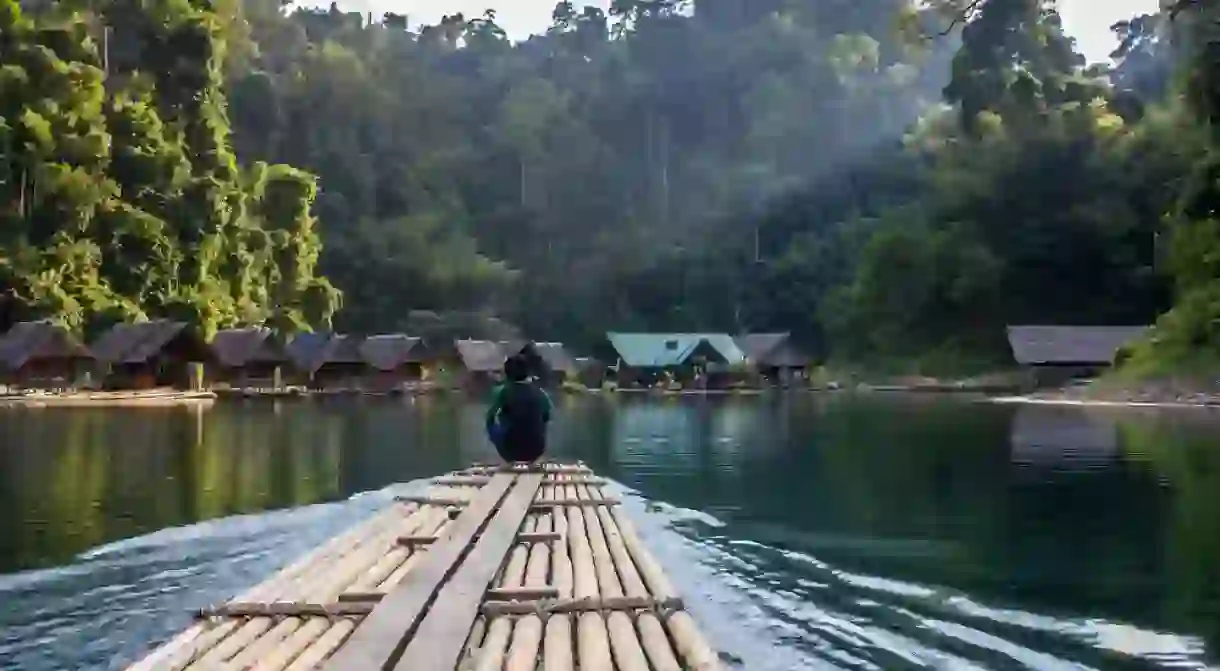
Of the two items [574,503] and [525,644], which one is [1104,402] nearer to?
[574,503]

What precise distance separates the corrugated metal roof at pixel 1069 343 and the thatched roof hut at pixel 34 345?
37.4 m

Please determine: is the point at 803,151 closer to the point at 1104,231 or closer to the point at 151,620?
the point at 1104,231

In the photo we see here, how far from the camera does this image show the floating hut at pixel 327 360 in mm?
55219

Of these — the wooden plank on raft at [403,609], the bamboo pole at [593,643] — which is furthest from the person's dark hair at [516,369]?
the bamboo pole at [593,643]

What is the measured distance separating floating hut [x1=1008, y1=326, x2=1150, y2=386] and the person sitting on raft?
144ft

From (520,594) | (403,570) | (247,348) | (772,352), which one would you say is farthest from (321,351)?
(520,594)

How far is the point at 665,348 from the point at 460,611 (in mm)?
62124

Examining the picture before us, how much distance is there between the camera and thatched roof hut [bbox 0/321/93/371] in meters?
44.8

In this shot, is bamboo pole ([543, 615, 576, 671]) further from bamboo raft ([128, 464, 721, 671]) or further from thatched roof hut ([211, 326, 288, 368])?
thatched roof hut ([211, 326, 288, 368])

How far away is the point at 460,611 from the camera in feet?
19.0

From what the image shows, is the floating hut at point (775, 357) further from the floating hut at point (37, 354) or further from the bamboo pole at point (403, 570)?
the bamboo pole at point (403, 570)

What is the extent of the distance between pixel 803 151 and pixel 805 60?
10566mm

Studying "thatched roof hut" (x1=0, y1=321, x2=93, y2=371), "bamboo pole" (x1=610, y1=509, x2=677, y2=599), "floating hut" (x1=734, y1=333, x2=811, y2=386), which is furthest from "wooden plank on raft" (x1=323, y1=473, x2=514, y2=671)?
"floating hut" (x1=734, y1=333, x2=811, y2=386)

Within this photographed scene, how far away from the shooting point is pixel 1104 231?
2151 inches
